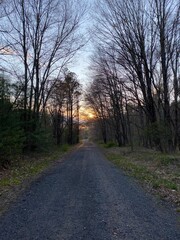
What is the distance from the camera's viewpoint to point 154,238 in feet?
13.7

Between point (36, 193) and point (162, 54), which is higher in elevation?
point (162, 54)

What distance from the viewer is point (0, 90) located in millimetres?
14070

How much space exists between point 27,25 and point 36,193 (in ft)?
57.7

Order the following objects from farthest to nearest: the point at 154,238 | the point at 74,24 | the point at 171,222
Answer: the point at 74,24, the point at 171,222, the point at 154,238

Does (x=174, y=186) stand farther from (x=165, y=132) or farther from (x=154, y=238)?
(x=165, y=132)

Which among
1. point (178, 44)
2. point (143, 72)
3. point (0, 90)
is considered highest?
point (178, 44)

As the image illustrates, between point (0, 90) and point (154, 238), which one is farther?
point (0, 90)

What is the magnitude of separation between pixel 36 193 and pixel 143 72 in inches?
627

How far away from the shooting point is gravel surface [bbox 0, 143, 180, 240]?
4410mm

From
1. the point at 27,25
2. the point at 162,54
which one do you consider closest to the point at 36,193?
the point at 162,54

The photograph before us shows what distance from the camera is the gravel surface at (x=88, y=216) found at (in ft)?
14.5

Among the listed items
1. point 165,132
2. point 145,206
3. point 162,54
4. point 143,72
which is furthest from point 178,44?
point 145,206

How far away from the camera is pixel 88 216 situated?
541 centimetres

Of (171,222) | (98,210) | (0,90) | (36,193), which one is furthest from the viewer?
(0,90)
